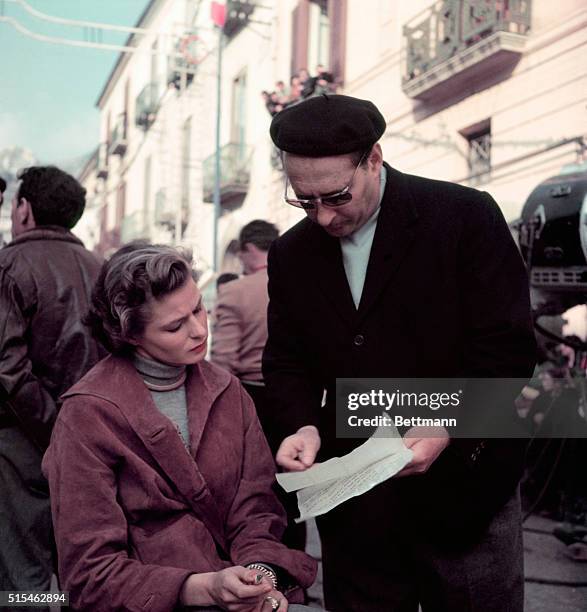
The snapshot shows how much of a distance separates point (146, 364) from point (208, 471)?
0.95ft

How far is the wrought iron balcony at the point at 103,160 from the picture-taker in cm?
1708

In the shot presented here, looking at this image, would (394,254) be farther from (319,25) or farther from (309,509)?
(319,25)

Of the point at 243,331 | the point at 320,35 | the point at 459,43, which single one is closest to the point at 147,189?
the point at 320,35

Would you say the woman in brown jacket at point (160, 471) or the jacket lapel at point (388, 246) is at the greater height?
the jacket lapel at point (388, 246)

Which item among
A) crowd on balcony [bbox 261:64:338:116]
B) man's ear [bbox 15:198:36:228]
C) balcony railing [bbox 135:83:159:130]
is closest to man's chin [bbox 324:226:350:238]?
man's ear [bbox 15:198:36:228]

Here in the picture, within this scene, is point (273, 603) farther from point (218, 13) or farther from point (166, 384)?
point (218, 13)

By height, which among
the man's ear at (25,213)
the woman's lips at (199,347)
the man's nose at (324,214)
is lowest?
the woman's lips at (199,347)

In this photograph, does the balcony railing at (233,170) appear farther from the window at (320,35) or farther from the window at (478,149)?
the window at (478,149)

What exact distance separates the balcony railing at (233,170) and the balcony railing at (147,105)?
1.60m

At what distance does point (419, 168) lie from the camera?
8.41 metres

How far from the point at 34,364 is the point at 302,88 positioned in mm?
6705

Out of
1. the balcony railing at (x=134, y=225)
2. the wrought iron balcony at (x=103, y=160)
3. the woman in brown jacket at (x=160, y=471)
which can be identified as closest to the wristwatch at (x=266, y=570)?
the woman in brown jacket at (x=160, y=471)

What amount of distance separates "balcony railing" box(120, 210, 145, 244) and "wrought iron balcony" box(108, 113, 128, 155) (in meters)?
1.60

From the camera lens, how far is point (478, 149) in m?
8.03
